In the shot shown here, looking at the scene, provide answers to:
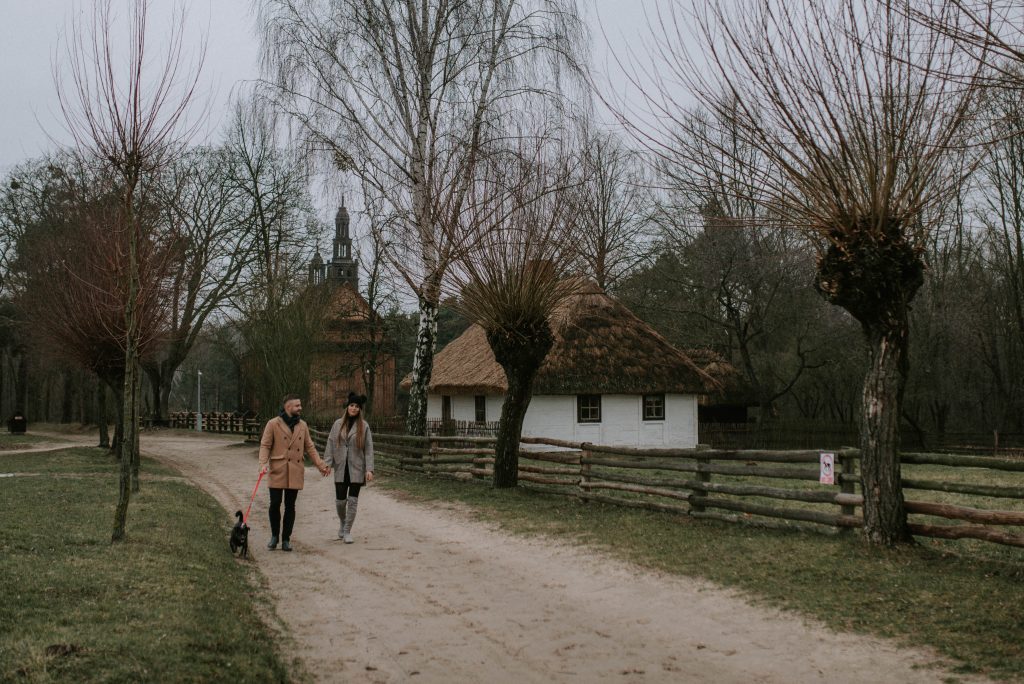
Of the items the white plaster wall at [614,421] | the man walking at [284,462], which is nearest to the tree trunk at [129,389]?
the man walking at [284,462]

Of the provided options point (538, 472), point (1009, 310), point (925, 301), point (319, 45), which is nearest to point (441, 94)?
point (319, 45)

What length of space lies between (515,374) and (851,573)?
808 centimetres

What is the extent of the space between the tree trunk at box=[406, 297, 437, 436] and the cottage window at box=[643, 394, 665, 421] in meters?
12.0

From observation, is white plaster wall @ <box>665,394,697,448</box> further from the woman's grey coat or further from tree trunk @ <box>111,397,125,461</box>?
the woman's grey coat

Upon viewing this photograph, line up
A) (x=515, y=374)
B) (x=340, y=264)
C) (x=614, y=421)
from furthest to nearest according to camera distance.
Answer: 1. (x=340, y=264)
2. (x=614, y=421)
3. (x=515, y=374)

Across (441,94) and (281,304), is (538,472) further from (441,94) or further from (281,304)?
(281,304)

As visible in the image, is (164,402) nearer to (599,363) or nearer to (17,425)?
(17,425)

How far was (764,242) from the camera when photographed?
103 feet

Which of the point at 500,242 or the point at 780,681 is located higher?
the point at 500,242

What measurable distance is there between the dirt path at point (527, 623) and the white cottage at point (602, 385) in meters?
18.0

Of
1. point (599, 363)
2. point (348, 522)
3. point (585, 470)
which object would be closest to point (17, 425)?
point (599, 363)

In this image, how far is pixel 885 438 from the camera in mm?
8828

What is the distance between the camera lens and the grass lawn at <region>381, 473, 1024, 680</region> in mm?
6152

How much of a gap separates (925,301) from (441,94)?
83.2 ft
